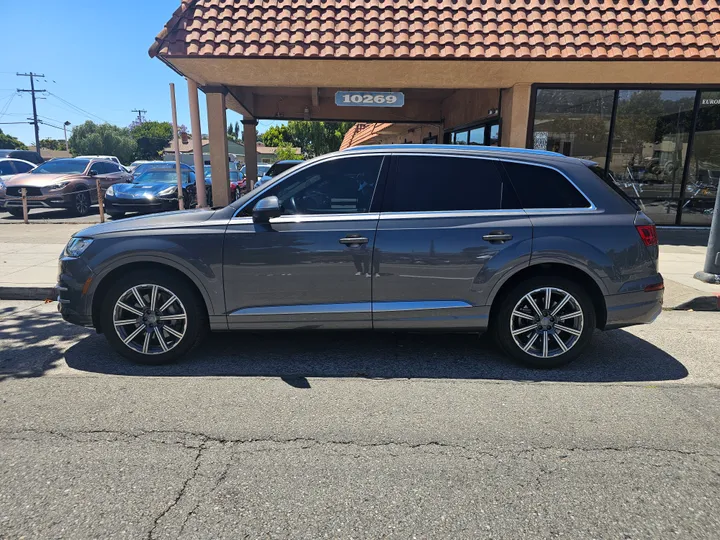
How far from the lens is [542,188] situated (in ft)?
14.0

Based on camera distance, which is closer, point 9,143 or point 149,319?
point 149,319

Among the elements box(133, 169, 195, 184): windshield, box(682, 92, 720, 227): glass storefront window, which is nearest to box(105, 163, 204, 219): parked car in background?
box(133, 169, 195, 184): windshield

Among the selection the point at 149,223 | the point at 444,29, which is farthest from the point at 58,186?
the point at 149,223

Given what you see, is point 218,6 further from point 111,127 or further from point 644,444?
point 111,127

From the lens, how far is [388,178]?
426cm

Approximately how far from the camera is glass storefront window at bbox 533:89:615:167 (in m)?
10.2

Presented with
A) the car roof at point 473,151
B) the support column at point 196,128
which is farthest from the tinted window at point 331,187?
the support column at point 196,128

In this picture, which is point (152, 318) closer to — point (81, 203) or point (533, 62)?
point (533, 62)

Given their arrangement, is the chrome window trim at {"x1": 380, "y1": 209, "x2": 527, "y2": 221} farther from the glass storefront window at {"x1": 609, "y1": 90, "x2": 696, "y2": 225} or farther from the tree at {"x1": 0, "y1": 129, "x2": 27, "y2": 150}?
the tree at {"x1": 0, "y1": 129, "x2": 27, "y2": 150}

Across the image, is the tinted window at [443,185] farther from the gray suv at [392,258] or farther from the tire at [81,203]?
the tire at [81,203]

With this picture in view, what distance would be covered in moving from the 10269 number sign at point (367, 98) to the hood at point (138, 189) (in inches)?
233

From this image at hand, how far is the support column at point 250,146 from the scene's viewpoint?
15.0 metres

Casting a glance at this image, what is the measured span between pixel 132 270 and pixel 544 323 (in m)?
3.49

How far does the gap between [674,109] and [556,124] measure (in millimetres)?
→ 2471
